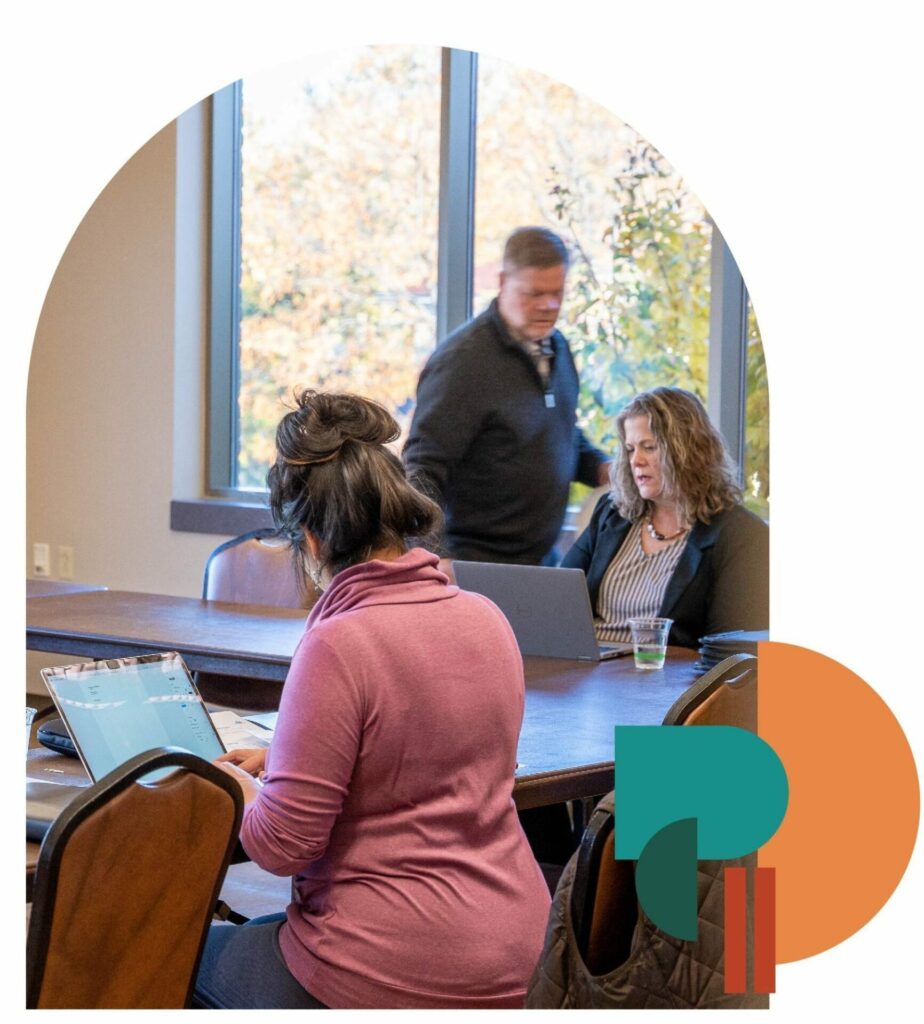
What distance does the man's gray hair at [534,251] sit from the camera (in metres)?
3.42

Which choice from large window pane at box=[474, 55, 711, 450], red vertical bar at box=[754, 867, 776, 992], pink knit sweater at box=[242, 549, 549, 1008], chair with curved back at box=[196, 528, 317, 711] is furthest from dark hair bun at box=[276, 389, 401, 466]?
large window pane at box=[474, 55, 711, 450]

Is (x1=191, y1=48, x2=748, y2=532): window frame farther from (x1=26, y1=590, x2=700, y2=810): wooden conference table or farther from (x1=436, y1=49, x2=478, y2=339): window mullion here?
(x1=26, y1=590, x2=700, y2=810): wooden conference table

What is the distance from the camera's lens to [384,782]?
1.67 m

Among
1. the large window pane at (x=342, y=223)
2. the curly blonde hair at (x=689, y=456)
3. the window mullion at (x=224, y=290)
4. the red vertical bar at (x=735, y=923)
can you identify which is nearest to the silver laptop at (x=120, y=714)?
the red vertical bar at (x=735, y=923)

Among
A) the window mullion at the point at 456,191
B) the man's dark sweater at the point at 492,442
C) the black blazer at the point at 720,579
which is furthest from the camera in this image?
the window mullion at the point at 456,191

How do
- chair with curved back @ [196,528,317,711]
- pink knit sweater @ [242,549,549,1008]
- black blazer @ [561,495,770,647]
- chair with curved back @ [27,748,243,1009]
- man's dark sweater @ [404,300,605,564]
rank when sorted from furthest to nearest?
chair with curved back @ [196,528,317,711], man's dark sweater @ [404,300,605,564], black blazer @ [561,495,770,647], pink knit sweater @ [242,549,549,1008], chair with curved back @ [27,748,243,1009]

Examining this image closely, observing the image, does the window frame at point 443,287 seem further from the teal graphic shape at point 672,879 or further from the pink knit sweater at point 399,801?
the teal graphic shape at point 672,879

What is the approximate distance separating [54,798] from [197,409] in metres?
3.49

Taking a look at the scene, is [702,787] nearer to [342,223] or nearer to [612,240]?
[612,240]

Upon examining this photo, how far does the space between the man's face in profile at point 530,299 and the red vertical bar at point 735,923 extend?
7.02 ft

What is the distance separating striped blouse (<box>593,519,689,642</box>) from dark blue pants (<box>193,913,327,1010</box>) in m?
1.48

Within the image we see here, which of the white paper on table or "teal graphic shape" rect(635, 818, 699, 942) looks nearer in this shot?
"teal graphic shape" rect(635, 818, 699, 942)

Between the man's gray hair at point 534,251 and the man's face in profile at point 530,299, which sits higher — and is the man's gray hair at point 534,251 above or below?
above

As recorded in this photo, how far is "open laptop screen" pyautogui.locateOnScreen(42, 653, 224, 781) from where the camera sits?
178cm
